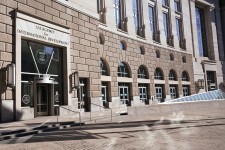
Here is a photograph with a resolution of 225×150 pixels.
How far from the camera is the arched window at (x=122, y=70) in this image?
3138 cm

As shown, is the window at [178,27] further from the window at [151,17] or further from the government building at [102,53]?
the window at [151,17]

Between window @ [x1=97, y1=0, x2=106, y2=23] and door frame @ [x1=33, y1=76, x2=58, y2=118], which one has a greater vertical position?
window @ [x1=97, y1=0, x2=106, y2=23]

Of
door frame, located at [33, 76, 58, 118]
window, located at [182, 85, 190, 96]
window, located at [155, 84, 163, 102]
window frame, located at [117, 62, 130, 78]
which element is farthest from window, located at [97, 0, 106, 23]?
window, located at [182, 85, 190, 96]

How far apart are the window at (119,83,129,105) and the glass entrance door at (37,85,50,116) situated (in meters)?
12.1

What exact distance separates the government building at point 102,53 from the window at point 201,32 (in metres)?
0.21

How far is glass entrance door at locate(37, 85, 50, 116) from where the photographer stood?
19844mm

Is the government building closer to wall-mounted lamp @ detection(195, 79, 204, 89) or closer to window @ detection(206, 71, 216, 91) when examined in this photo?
window @ detection(206, 71, 216, 91)

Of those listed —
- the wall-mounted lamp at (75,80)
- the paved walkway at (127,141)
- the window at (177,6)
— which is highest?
the window at (177,6)

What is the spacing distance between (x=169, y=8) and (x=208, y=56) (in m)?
15.4

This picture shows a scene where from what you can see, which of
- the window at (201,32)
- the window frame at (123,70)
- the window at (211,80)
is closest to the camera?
the window frame at (123,70)

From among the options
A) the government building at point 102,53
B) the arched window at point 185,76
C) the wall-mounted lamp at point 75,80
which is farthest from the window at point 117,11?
the arched window at point 185,76

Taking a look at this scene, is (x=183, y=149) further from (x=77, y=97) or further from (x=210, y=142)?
(x=77, y=97)

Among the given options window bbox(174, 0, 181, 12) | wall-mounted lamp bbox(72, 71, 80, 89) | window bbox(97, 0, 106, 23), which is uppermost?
window bbox(174, 0, 181, 12)

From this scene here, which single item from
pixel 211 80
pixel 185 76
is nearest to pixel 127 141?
pixel 185 76
